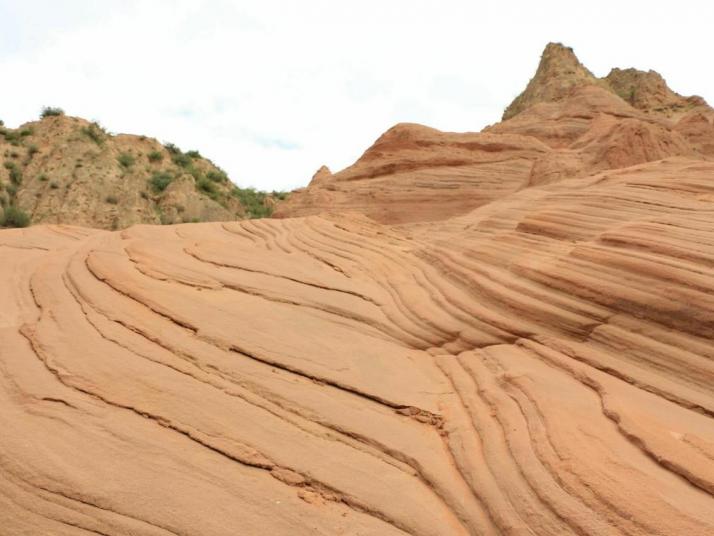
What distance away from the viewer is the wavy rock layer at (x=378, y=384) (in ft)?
10.4

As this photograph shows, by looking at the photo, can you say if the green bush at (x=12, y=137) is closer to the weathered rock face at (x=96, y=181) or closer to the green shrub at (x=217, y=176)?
the weathered rock face at (x=96, y=181)

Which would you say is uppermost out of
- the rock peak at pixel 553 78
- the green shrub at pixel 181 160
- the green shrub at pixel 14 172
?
the rock peak at pixel 553 78

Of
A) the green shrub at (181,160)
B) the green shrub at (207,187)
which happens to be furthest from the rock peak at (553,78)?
the green shrub at (181,160)

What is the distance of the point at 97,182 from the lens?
103 feet

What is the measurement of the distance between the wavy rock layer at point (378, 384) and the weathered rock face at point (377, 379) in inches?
0.7

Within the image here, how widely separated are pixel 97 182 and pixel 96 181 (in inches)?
3.2

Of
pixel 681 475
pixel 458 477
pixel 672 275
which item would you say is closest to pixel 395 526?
pixel 458 477

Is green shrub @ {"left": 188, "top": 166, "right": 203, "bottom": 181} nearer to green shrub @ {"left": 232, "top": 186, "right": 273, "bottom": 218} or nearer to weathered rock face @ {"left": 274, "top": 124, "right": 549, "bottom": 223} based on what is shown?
green shrub @ {"left": 232, "top": 186, "right": 273, "bottom": 218}

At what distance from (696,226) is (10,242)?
28.9ft

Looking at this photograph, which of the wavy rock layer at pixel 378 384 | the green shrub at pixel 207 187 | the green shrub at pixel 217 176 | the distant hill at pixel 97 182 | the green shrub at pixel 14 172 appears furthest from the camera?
the green shrub at pixel 217 176

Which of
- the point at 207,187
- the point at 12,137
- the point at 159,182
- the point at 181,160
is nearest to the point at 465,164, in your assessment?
the point at 159,182

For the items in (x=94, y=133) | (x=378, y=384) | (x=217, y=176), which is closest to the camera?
(x=378, y=384)

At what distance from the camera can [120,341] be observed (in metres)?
4.87

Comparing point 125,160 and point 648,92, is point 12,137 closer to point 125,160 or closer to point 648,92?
point 125,160
